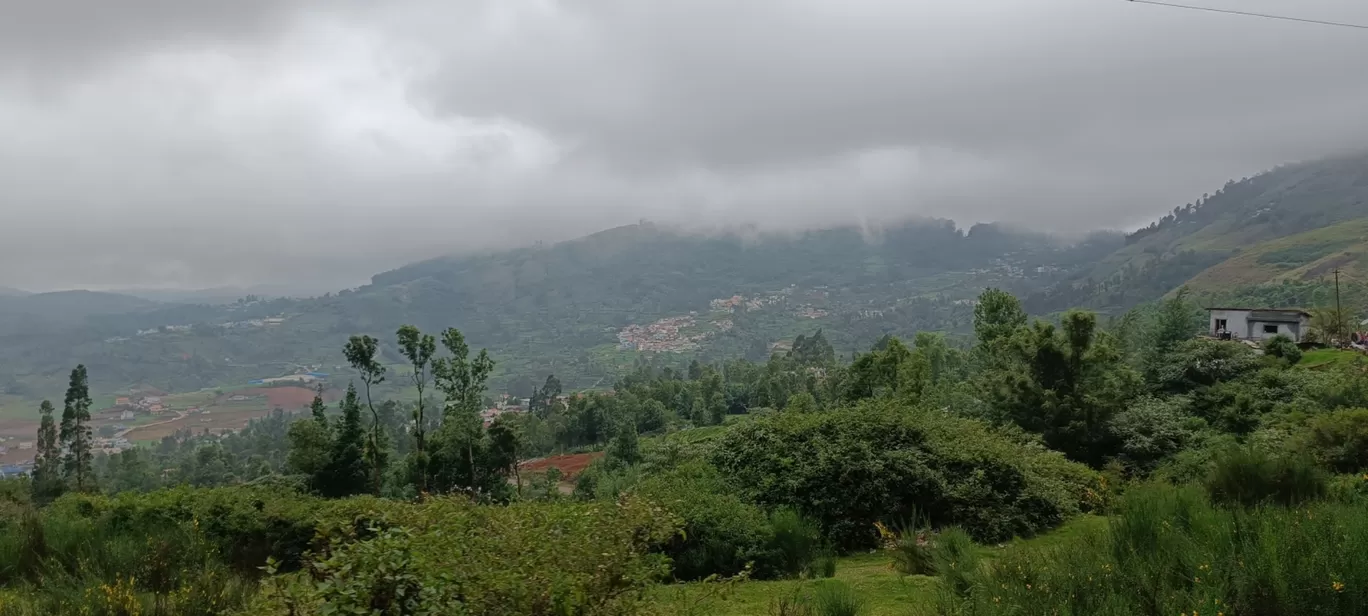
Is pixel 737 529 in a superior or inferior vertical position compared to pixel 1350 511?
inferior

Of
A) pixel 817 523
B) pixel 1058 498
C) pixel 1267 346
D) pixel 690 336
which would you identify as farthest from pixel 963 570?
pixel 690 336

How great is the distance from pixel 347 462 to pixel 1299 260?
157 metres

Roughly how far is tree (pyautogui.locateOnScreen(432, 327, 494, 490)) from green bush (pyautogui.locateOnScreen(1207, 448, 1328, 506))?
20966mm

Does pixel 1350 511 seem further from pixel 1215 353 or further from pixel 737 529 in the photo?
pixel 1215 353

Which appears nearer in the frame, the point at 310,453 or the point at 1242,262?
the point at 310,453

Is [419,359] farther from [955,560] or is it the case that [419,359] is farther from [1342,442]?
[1342,442]

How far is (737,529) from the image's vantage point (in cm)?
870

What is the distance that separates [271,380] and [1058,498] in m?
182

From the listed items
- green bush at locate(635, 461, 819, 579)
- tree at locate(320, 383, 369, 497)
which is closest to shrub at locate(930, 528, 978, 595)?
green bush at locate(635, 461, 819, 579)

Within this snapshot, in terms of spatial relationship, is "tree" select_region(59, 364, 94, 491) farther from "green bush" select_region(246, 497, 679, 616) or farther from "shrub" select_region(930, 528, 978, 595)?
"shrub" select_region(930, 528, 978, 595)

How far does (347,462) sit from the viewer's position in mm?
25406

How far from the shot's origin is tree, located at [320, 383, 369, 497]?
25.1m

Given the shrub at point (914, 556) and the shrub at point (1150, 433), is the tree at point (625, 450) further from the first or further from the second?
the shrub at point (914, 556)

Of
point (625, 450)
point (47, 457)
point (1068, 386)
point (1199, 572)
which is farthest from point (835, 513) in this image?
point (47, 457)
